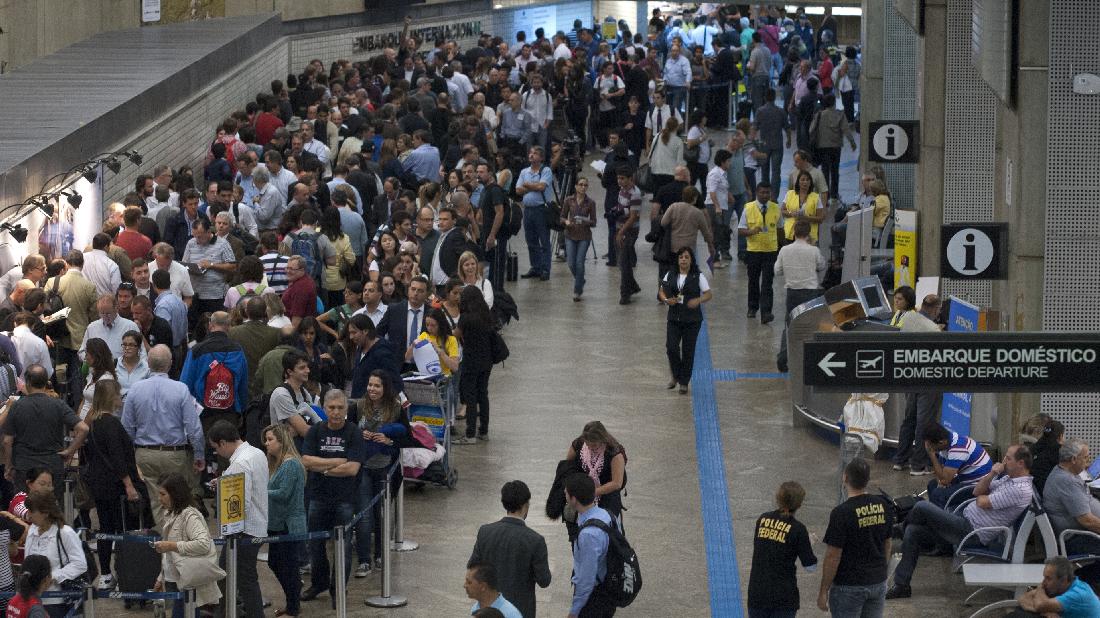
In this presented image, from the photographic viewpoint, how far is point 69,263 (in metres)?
13.9

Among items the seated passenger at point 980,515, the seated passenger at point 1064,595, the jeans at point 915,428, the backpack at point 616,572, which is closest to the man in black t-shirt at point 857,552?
the seated passenger at point 1064,595

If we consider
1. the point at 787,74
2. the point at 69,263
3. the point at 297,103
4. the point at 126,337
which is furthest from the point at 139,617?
the point at 787,74

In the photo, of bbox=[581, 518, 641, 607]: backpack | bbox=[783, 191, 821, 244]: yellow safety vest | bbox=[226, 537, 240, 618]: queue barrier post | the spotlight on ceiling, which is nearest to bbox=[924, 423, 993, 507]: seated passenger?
bbox=[581, 518, 641, 607]: backpack

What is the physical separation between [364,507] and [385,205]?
755 centimetres

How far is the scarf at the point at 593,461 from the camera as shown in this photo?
10.6m

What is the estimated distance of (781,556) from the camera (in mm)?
9266

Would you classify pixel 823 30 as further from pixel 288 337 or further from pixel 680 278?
pixel 288 337

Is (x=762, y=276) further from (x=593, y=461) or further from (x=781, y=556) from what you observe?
(x=781, y=556)

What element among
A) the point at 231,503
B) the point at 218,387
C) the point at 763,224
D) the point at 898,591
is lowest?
the point at 898,591

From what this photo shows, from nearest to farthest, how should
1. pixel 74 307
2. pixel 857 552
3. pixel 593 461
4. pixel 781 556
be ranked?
pixel 781 556
pixel 857 552
pixel 593 461
pixel 74 307

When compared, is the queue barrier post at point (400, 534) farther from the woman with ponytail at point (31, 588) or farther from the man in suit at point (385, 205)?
the man in suit at point (385, 205)

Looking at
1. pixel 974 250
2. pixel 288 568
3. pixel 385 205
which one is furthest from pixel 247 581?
pixel 385 205

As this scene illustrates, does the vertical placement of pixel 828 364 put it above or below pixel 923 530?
above

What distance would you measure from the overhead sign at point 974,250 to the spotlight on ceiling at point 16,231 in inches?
307
